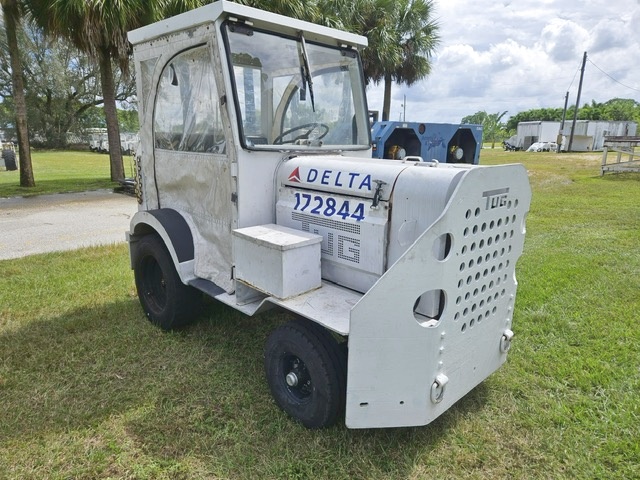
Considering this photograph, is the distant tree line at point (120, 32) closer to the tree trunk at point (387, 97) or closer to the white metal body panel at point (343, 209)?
the tree trunk at point (387, 97)

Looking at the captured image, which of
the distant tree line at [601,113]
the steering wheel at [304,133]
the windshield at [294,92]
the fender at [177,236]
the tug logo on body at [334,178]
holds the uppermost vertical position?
the distant tree line at [601,113]

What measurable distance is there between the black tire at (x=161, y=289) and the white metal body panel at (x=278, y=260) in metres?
1.01

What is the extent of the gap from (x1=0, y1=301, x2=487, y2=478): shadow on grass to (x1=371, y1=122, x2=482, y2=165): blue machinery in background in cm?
769

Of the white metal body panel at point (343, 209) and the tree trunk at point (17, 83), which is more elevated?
the tree trunk at point (17, 83)

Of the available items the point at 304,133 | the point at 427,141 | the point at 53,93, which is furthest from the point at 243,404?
the point at 53,93

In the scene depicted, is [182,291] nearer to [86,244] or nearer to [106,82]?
[86,244]

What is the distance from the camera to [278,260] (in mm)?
2619

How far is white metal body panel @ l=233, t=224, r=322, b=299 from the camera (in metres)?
2.63

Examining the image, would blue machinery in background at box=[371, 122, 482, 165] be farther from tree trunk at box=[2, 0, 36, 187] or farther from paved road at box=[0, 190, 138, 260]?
tree trunk at box=[2, 0, 36, 187]

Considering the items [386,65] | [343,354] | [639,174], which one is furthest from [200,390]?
Answer: [639,174]

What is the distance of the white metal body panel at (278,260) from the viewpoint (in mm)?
2635

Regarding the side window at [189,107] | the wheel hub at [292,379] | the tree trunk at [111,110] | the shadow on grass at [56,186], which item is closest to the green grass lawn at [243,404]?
the wheel hub at [292,379]

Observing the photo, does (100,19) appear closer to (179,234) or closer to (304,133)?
(179,234)

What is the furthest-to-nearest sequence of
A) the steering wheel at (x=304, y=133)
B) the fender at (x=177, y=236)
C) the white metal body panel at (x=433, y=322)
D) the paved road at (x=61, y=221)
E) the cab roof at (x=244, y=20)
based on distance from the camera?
the paved road at (x=61, y=221) → the fender at (x=177, y=236) → the steering wheel at (x=304, y=133) → the cab roof at (x=244, y=20) → the white metal body panel at (x=433, y=322)
